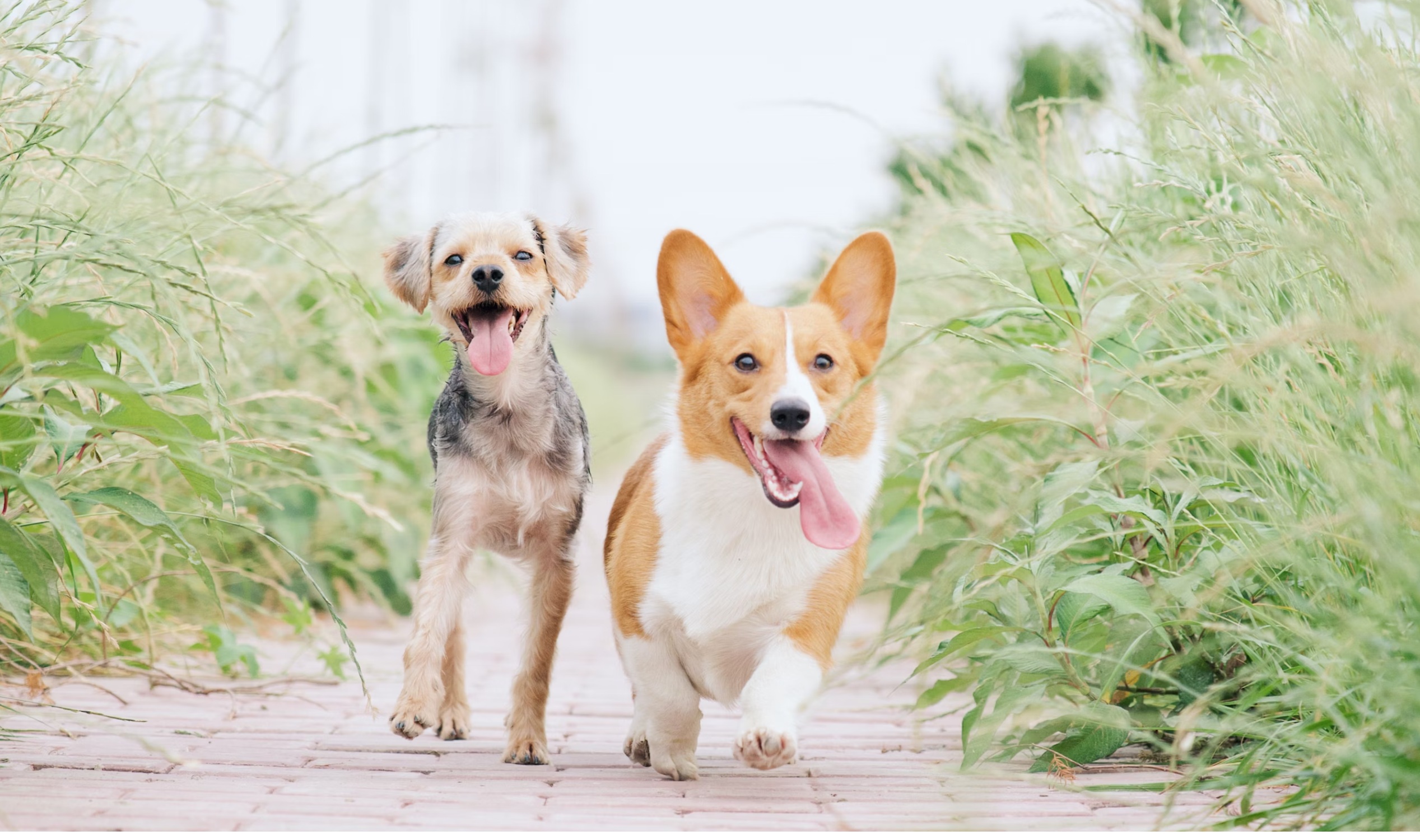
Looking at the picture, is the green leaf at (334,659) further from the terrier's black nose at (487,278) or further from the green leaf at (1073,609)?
the green leaf at (1073,609)

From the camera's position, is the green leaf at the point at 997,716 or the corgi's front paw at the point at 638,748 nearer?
the green leaf at the point at 997,716

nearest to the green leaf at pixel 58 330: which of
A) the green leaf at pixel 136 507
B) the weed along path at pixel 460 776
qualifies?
the green leaf at pixel 136 507

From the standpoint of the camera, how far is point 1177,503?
10.6ft

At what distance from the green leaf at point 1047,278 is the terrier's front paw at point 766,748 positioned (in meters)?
1.20

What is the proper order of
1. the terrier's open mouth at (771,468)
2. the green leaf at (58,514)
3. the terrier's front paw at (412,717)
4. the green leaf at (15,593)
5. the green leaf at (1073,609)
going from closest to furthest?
1. the green leaf at (58,514)
2. the green leaf at (15,593)
3. the green leaf at (1073,609)
4. the terrier's open mouth at (771,468)
5. the terrier's front paw at (412,717)

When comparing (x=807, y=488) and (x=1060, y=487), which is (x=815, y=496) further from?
(x=1060, y=487)

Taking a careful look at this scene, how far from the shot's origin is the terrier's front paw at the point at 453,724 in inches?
149

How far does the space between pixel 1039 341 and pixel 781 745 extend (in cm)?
153

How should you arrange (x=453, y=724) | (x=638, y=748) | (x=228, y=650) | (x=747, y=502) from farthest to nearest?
(x=228, y=650) < (x=453, y=724) < (x=638, y=748) < (x=747, y=502)

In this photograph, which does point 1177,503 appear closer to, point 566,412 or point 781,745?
point 781,745

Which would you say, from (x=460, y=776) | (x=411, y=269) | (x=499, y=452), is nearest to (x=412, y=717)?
(x=460, y=776)

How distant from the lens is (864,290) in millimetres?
3412

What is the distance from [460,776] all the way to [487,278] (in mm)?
1356

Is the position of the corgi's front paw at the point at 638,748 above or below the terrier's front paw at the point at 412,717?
below
